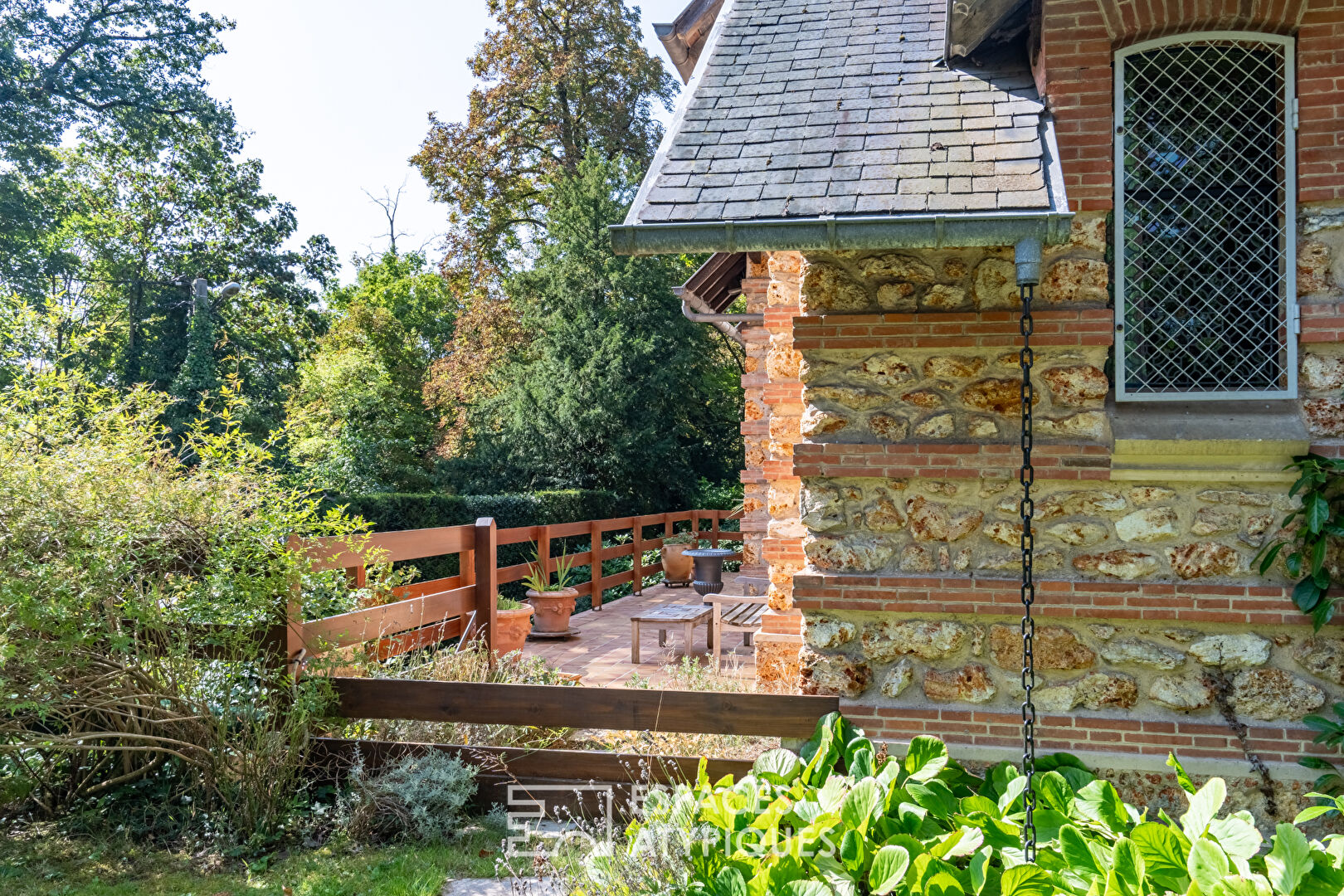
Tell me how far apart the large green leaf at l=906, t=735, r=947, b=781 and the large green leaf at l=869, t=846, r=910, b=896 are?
655mm

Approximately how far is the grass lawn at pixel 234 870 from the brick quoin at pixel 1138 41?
394cm

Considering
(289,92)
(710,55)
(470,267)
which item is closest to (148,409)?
(710,55)

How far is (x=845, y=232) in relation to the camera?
3.35 meters

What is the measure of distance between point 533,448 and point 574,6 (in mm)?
10732

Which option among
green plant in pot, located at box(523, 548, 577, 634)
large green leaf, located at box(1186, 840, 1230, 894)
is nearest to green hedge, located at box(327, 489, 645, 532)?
green plant in pot, located at box(523, 548, 577, 634)

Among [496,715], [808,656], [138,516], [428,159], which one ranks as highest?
[428,159]

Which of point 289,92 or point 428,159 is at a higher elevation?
point 289,92

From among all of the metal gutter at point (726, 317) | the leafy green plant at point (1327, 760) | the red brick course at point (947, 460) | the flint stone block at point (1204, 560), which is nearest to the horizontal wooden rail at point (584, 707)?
the red brick course at point (947, 460)

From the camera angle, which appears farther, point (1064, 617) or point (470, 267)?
point (470, 267)

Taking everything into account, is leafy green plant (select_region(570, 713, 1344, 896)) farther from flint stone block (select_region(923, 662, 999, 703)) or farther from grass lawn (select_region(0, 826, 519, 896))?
grass lawn (select_region(0, 826, 519, 896))

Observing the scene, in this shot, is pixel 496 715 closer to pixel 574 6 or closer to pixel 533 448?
pixel 533 448

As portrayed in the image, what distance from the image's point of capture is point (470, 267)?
874 inches

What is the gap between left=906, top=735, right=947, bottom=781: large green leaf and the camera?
3.48 meters

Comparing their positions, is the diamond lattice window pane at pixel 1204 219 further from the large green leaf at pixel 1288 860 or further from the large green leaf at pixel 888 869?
the large green leaf at pixel 888 869
